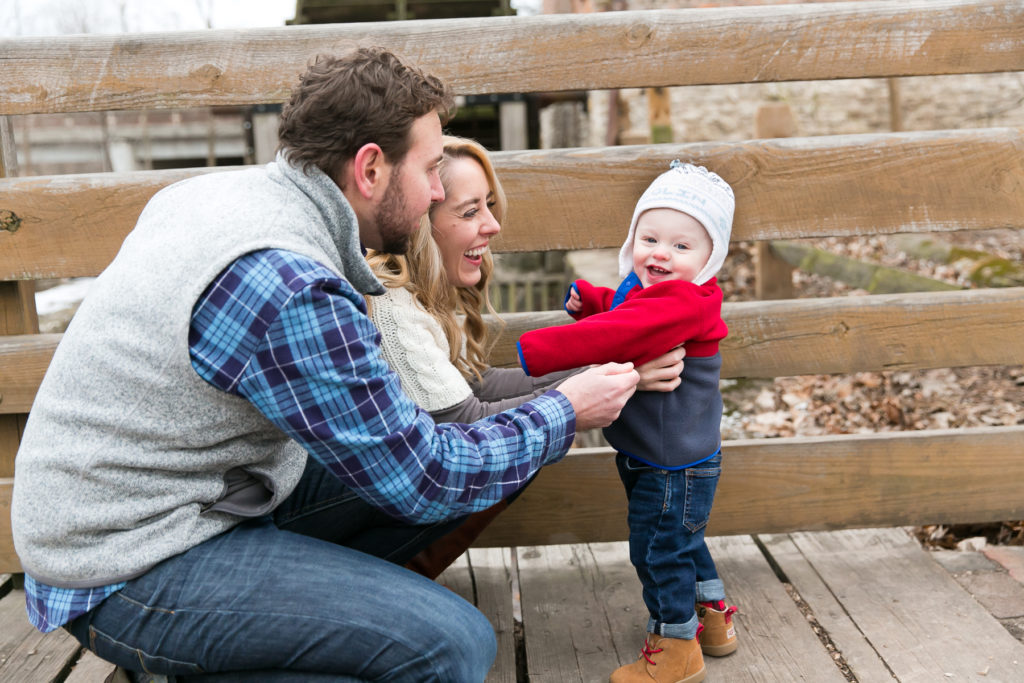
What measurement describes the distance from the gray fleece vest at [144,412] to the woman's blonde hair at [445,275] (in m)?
0.52

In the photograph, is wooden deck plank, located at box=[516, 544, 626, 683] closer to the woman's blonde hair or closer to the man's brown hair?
the woman's blonde hair

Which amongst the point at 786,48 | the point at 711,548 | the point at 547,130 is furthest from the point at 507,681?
the point at 547,130

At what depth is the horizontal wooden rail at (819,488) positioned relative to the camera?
299cm

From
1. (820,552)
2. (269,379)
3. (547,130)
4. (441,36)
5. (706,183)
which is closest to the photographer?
(269,379)

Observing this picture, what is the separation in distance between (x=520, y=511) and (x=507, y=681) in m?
0.65

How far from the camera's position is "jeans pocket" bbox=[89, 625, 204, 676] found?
184 centimetres

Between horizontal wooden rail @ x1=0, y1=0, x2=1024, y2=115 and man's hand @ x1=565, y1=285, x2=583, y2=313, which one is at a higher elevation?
horizontal wooden rail @ x1=0, y1=0, x2=1024, y2=115

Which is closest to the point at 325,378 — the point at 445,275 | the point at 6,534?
the point at 445,275

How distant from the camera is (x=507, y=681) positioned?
98.0 inches

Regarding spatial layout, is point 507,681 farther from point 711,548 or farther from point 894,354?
point 894,354

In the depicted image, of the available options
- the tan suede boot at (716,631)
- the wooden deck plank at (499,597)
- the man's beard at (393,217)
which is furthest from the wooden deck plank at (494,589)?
the man's beard at (393,217)

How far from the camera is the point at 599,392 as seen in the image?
213 cm

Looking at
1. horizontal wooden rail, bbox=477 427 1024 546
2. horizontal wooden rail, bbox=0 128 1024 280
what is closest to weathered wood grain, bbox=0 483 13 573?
horizontal wooden rail, bbox=0 128 1024 280

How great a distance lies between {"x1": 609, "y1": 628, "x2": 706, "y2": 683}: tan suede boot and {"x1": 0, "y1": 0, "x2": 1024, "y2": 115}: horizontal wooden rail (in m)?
1.57
